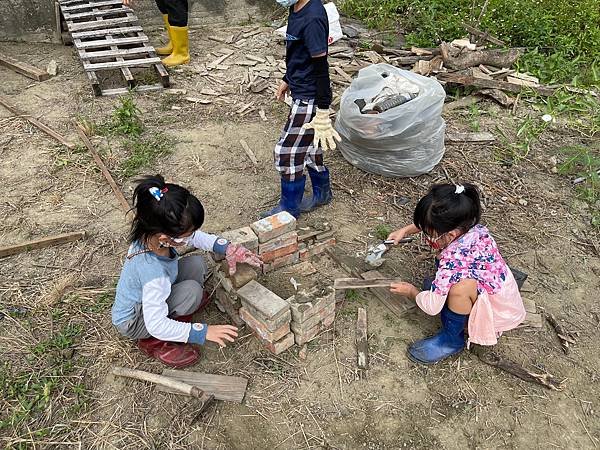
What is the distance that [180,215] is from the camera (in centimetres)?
264

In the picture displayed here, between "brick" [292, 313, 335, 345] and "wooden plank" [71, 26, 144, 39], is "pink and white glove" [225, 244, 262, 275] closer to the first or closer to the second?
"brick" [292, 313, 335, 345]

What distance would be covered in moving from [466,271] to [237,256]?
4.66ft

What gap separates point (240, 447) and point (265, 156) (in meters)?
3.13

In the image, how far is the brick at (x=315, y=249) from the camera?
3893 mm

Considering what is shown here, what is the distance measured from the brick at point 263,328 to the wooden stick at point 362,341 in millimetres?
491

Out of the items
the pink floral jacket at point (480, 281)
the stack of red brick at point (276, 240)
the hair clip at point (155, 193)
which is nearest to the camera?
the hair clip at point (155, 193)

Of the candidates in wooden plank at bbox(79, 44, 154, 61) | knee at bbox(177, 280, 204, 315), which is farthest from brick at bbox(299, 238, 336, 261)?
wooden plank at bbox(79, 44, 154, 61)

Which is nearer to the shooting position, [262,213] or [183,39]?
[262,213]

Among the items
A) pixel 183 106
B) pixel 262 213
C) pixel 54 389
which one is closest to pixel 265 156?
pixel 262 213

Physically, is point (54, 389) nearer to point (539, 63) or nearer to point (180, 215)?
point (180, 215)

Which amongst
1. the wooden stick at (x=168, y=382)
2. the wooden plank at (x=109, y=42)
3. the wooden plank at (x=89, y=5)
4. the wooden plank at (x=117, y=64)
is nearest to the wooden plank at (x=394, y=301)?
the wooden stick at (x=168, y=382)

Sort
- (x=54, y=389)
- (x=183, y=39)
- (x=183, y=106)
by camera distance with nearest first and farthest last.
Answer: (x=54, y=389), (x=183, y=106), (x=183, y=39)

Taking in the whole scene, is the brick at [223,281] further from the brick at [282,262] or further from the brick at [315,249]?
the brick at [315,249]

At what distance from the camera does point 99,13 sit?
711cm
